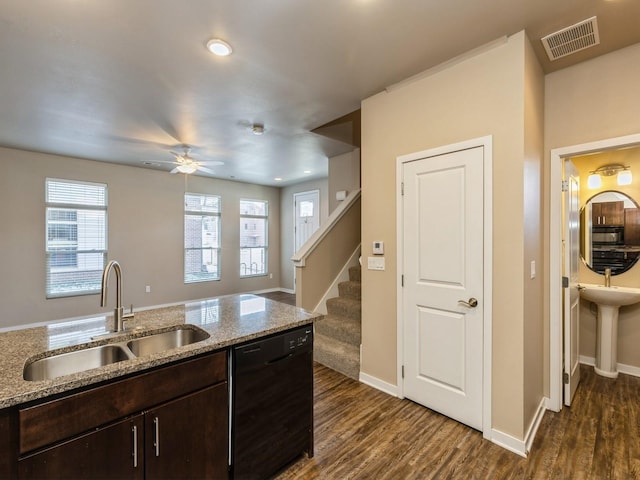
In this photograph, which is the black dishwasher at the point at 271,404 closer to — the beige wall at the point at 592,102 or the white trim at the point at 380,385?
the white trim at the point at 380,385

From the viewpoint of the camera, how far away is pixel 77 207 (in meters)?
5.41

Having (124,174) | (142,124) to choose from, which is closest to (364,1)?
(142,124)

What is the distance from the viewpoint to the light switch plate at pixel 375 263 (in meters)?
2.90

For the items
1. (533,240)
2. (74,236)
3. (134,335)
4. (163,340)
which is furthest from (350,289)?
(74,236)

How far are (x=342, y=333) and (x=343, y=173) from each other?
2.80 m

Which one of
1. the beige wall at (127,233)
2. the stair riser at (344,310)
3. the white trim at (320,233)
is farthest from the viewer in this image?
the beige wall at (127,233)

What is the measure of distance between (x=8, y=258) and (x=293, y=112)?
4973 millimetres

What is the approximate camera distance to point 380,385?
2.93 m

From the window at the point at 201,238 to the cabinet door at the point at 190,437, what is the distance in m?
5.68

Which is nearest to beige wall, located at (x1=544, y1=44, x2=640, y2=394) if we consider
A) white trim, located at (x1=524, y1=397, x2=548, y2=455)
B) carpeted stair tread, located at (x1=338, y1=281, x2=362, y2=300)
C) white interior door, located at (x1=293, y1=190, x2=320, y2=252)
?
white trim, located at (x1=524, y1=397, x2=548, y2=455)

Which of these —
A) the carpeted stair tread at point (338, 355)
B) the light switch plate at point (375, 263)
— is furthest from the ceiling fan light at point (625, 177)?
the carpeted stair tread at point (338, 355)

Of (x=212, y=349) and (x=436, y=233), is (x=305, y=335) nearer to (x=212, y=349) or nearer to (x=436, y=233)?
(x=212, y=349)

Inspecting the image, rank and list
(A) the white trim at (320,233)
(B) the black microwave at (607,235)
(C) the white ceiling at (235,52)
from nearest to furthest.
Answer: (C) the white ceiling at (235,52), (B) the black microwave at (607,235), (A) the white trim at (320,233)

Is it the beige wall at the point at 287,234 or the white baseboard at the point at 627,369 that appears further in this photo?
the beige wall at the point at 287,234
